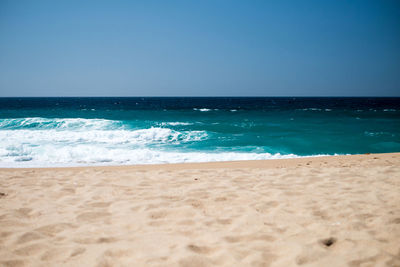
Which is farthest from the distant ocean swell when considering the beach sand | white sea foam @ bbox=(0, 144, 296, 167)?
the beach sand

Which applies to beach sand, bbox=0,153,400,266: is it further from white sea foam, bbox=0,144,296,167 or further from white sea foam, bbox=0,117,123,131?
white sea foam, bbox=0,117,123,131

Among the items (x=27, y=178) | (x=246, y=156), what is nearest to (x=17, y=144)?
(x=27, y=178)

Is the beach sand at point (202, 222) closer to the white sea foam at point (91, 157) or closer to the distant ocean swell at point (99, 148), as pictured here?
the white sea foam at point (91, 157)

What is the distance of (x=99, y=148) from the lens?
11.8 m

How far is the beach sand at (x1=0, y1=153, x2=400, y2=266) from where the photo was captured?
2.25 m

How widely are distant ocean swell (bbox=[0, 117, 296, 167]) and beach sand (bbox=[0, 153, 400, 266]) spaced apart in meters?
4.85

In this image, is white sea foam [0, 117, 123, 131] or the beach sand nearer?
the beach sand

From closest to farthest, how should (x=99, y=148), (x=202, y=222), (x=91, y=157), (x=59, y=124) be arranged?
(x=202, y=222), (x=91, y=157), (x=99, y=148), (x=59, y=124)

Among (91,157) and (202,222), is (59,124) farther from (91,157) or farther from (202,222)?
(202,222)

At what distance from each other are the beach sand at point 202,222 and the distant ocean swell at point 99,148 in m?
4.85

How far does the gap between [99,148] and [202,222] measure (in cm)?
1023

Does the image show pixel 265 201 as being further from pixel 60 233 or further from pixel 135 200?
pixel 60 233

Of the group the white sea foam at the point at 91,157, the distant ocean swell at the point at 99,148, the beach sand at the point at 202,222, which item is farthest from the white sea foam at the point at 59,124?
the beach sand at the point at 202,222

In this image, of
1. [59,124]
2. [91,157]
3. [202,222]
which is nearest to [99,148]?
[91,157]
